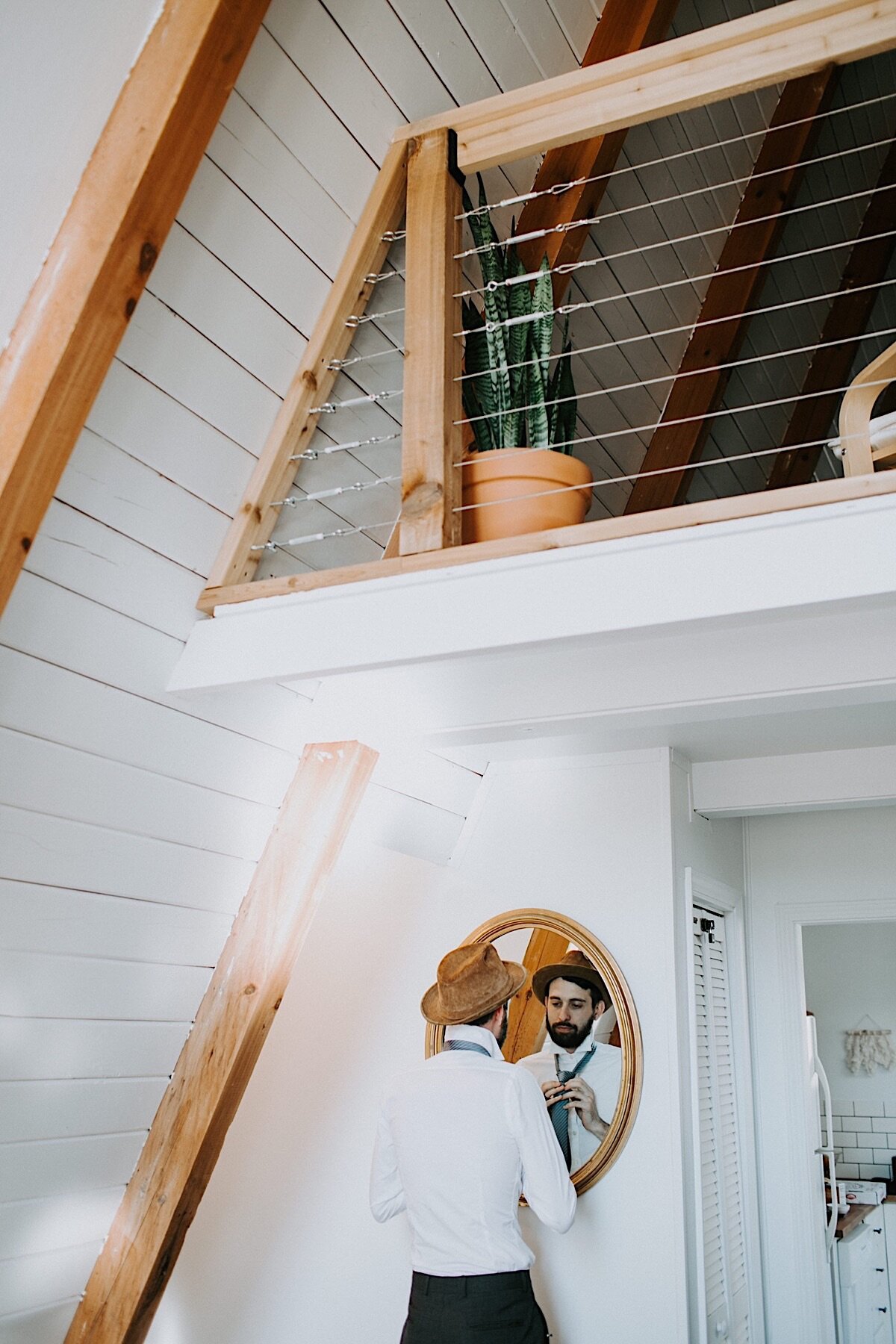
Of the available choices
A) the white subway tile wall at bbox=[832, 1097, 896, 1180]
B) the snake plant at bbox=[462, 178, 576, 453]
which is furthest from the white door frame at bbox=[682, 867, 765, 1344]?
A: the white subway tile wall at bbox=[832, 1097, 896, 1180]

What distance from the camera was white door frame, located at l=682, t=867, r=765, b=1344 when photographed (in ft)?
8.13

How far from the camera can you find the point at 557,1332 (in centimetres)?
252

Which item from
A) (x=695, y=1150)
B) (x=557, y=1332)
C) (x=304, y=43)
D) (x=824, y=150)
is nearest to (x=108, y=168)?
(x=304, y=43)

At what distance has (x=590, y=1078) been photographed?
2.63 m

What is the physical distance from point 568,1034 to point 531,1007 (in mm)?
134

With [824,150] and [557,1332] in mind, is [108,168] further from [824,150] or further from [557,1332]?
[824,150]

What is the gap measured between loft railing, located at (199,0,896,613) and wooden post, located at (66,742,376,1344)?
0.61 metres

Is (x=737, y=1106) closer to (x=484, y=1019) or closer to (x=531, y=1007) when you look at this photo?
(x=531, y=1007)

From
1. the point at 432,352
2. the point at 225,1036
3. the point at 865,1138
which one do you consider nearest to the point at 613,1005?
the point at 225,1036

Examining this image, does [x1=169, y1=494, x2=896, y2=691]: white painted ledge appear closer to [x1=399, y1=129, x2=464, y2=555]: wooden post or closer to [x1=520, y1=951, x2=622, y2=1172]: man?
[x1=399, y1=129, x2=464, y2=555]: wooden post

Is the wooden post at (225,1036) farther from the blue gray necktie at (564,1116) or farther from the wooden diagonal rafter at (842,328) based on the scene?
the wooden diagonal rafter at (842,328)

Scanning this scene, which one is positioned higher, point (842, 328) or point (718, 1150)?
point (842, 328)

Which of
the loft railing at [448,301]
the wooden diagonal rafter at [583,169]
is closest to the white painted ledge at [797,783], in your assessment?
the loft railing at [448,301]

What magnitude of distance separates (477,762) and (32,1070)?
1.34 metres
